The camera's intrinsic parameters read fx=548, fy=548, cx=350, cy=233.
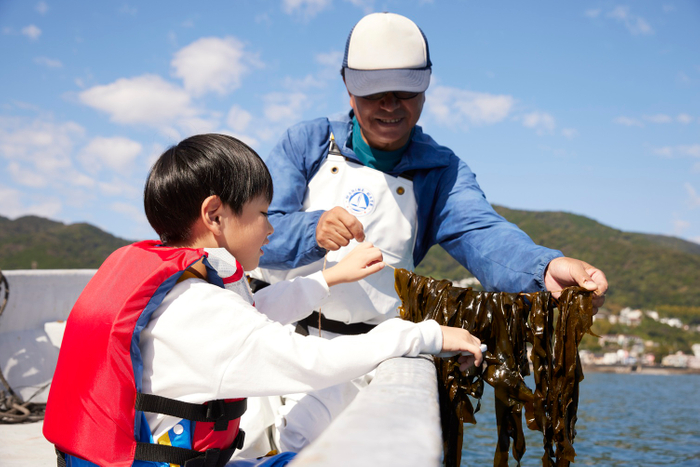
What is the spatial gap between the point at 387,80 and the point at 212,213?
58.2 inches

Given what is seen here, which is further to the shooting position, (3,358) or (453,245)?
(3,358)

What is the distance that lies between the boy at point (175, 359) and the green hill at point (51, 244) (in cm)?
9187

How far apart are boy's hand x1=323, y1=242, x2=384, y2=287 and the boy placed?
2.15 ft

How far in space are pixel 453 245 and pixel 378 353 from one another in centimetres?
157

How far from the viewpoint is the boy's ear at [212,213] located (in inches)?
77.1

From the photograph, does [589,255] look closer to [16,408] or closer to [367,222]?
[367,222]

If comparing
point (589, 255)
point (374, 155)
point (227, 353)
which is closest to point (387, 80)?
point (374, 155)

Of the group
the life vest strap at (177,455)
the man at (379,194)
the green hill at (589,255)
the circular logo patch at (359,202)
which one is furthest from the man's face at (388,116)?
the green hill at (589,255)

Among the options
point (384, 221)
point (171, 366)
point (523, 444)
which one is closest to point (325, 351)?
point (171, 366)

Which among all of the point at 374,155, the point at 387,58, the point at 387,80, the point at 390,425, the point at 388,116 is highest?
the point at 387,58

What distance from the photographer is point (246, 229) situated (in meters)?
2.09

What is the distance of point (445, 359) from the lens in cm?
233

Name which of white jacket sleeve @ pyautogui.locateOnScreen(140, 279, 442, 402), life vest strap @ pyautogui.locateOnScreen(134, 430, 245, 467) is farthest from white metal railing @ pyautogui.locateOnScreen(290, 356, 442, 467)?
life vest strap @ pyautogui.locateOnScreen(134, 430, 245, 467)

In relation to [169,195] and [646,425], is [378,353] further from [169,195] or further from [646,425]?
[646,425]
